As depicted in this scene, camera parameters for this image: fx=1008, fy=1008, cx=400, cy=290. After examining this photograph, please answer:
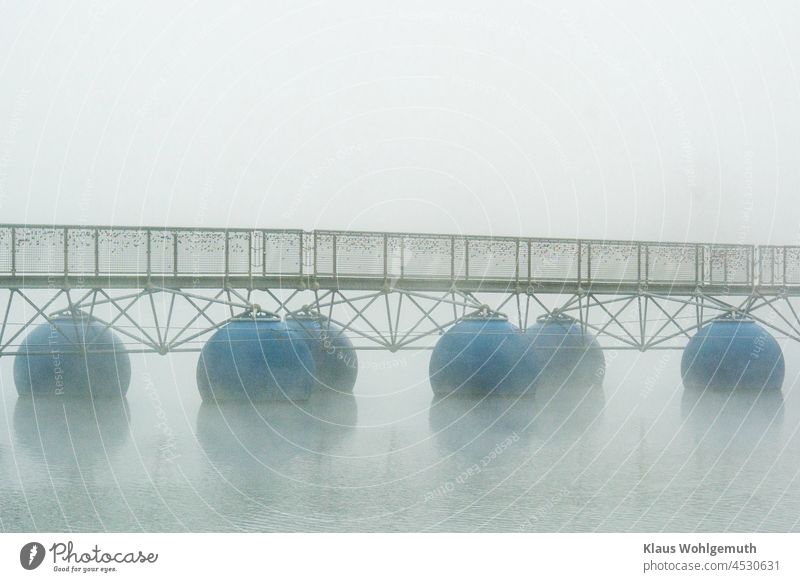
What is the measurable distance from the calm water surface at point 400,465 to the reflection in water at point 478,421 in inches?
2.9

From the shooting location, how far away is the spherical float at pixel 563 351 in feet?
98.5

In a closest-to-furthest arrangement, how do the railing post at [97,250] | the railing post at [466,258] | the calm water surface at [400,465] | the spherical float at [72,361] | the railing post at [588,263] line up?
the calm water surface at [400,465] < the railing post at [97,250] < the spherical float at [72,361] < the railing post at [466,258] < the railing post at [588,263]

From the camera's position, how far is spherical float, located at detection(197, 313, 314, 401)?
24562 millimetres

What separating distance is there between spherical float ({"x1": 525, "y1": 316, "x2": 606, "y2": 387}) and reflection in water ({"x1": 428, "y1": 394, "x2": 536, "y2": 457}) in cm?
299

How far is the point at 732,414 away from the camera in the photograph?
25516 mm

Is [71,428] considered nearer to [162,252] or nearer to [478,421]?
[162,252]

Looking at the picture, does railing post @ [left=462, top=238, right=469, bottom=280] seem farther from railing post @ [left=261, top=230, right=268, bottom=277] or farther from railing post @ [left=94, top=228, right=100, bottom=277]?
railing post @ [left=94, top=228, right=100, bottom=277]

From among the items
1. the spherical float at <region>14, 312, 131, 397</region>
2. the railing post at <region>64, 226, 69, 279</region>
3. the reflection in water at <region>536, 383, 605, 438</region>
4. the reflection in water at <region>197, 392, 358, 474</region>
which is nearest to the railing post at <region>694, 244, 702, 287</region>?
the reflection in water at <region>536, 383, 605, 438</region>

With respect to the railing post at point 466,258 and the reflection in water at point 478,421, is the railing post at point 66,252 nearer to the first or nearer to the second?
the reflection in water at point 478,421

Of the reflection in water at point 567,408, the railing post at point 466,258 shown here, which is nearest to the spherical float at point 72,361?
the railing post at point 466,258

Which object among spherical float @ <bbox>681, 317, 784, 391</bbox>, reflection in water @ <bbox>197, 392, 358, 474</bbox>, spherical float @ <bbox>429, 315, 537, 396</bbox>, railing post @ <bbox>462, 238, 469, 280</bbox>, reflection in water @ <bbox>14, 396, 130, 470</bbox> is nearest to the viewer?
reflection in water @ <bbox>197, 392, 358, 474</bbox>

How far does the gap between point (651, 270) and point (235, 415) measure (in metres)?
13.2

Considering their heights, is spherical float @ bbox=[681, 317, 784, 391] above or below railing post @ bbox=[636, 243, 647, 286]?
below

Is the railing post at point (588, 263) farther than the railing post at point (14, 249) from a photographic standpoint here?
Yes
